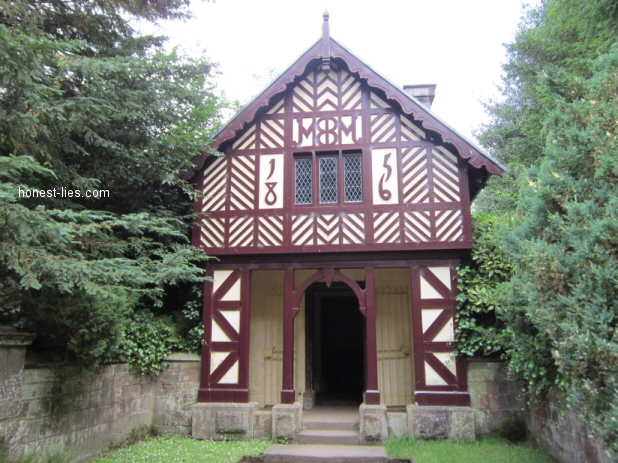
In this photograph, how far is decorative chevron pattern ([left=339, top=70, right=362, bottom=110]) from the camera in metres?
9.17

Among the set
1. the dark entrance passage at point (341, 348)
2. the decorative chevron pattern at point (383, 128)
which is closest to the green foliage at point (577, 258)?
the decorative chevron pattern at point (383, 128)

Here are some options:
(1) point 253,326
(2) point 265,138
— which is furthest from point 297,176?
(1) point 253,326

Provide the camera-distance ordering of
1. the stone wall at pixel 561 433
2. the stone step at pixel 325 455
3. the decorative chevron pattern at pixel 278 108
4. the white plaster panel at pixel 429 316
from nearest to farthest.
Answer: the stone wall at pixel 561 433
the stone step at pixel 325 455
the white plaster panel at pixel 429 316
the decorative chevron pattern at pixel 278 108

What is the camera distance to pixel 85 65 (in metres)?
6.14

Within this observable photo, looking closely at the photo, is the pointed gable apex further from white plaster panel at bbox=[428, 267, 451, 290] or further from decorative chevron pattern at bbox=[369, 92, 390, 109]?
white plaster panel at bbox=[428, 267, 451, 290]

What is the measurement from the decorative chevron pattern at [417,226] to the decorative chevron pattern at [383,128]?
4.77 feet

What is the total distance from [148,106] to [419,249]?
191 inches

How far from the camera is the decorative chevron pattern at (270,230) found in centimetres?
877

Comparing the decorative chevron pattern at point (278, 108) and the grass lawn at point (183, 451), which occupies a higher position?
the decorative chevron pattern at point (278, 108)

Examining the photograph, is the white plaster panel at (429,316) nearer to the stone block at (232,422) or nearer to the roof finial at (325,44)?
the stone block at (232,422)

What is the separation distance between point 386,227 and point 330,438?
357 centimetres

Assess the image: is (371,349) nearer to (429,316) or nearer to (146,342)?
(429,316)

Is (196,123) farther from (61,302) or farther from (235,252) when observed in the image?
(61,302)

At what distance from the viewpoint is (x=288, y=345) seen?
8.54 meters
